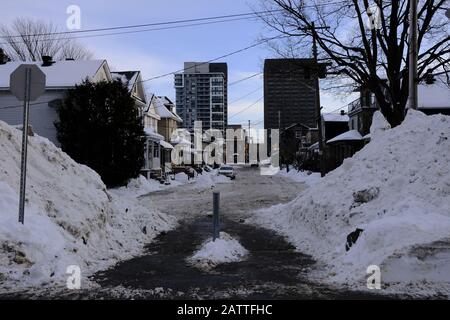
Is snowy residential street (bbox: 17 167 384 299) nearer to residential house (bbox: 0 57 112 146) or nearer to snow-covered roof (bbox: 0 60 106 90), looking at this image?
residential house (bbox: 0 57 112 146)

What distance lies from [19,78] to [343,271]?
256 inches

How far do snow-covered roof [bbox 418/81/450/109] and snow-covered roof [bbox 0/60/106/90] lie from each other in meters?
27.4

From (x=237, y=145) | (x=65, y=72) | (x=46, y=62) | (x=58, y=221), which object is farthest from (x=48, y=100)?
(x=237, y=145)

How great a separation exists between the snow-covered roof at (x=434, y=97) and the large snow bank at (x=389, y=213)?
29762 mm

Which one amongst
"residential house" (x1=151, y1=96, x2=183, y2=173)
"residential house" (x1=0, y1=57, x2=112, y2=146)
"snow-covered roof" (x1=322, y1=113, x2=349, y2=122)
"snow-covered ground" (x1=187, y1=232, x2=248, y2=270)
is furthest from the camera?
"snow-covered roof" (x1=322, y1=113, x2=349, y2=122)

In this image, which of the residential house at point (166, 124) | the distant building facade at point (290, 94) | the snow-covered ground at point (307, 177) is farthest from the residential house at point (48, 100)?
the snow-covered ground at point (307, 177)

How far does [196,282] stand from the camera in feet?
23.5

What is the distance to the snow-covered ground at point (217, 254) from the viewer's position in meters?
8.51

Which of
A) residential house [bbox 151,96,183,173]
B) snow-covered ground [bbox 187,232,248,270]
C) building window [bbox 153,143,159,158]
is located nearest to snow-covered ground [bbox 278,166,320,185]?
building window [bbox 153,143,159,158]

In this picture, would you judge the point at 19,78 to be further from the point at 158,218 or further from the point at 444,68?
the point at 444,68

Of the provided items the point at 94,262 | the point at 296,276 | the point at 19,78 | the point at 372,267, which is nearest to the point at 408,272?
the point at 372,267

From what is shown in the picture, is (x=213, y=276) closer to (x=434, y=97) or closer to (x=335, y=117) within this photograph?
(x=434, y=97)

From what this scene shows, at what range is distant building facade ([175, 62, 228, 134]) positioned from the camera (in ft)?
174

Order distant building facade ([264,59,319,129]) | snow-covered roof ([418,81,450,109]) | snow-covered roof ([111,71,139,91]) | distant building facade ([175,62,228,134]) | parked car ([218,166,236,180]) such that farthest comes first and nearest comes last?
distant building facade ([175,62,228,134]), parked car ([218,166,236,180]), snow-covered roof ([418,81,450,109]), snow-covered roof ([111,71,139,91]), distant building facade ([264,59,319,129])
